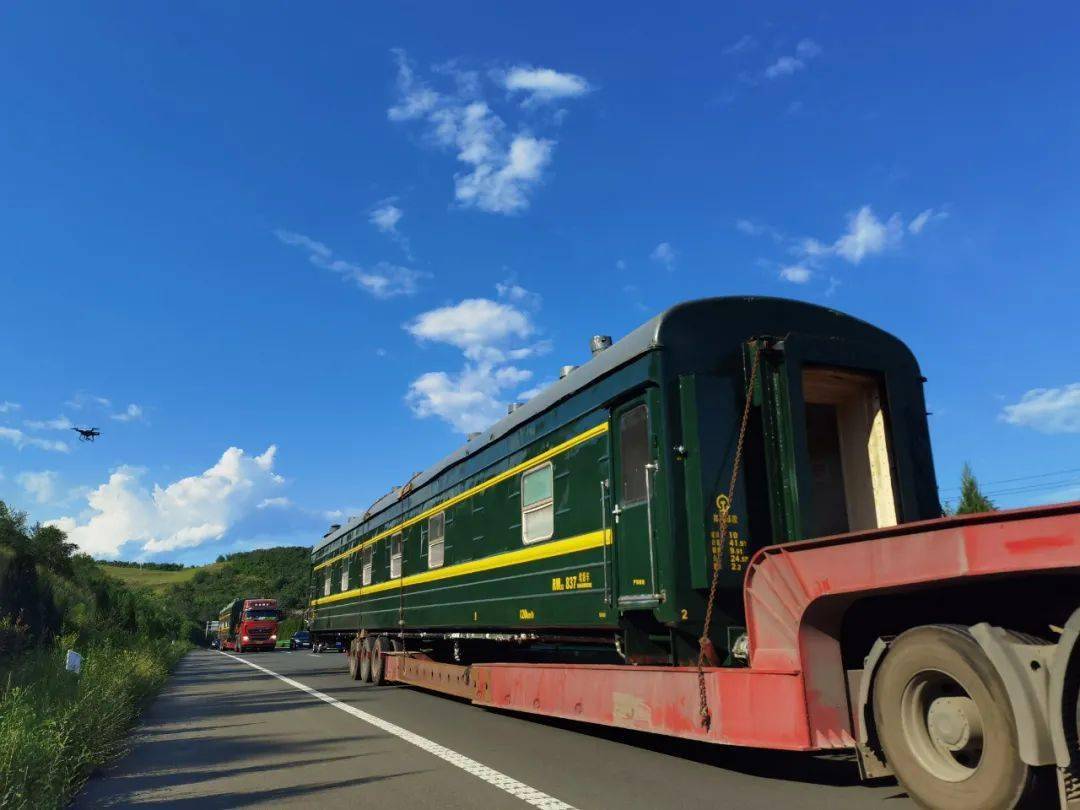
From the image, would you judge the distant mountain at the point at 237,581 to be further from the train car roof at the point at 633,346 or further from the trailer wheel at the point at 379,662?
the train car roof at the point at 633,346

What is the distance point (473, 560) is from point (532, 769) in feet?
15.1

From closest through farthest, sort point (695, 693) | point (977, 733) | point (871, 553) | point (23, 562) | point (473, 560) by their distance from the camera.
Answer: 1. point (977, 733)
2. point (871, 553)
3. point (695, 693)
4. point (473, 560)
5. point (23, 562)

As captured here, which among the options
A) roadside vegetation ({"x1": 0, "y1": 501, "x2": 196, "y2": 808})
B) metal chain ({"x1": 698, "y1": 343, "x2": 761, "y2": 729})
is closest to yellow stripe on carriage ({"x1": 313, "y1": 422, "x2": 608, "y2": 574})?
metal chain ({"x1": 698, "y1": 343, "x2": 761, "y2": 729})

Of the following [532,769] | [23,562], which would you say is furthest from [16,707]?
[23,562]

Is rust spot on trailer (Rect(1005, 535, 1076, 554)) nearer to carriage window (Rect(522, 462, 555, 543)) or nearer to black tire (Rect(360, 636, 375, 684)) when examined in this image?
carriage window (Rect(522, 462, 555, 543))

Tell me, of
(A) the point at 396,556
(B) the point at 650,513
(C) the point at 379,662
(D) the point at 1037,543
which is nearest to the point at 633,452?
(B) the point at 650,513

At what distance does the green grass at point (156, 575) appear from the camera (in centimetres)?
11826

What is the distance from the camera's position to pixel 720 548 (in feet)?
20.6

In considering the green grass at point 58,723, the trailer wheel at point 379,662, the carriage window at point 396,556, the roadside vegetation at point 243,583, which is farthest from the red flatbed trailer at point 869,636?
the roadside vegetation at point 243,583

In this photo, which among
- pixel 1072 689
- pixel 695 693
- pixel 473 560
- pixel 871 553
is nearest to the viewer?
pixel 1072 689

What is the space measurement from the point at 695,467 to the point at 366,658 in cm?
1300

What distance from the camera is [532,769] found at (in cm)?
669

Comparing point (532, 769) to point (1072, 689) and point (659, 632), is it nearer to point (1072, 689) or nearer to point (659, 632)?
A: point (659, 632)

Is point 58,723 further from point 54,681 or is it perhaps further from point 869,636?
point 869,636
